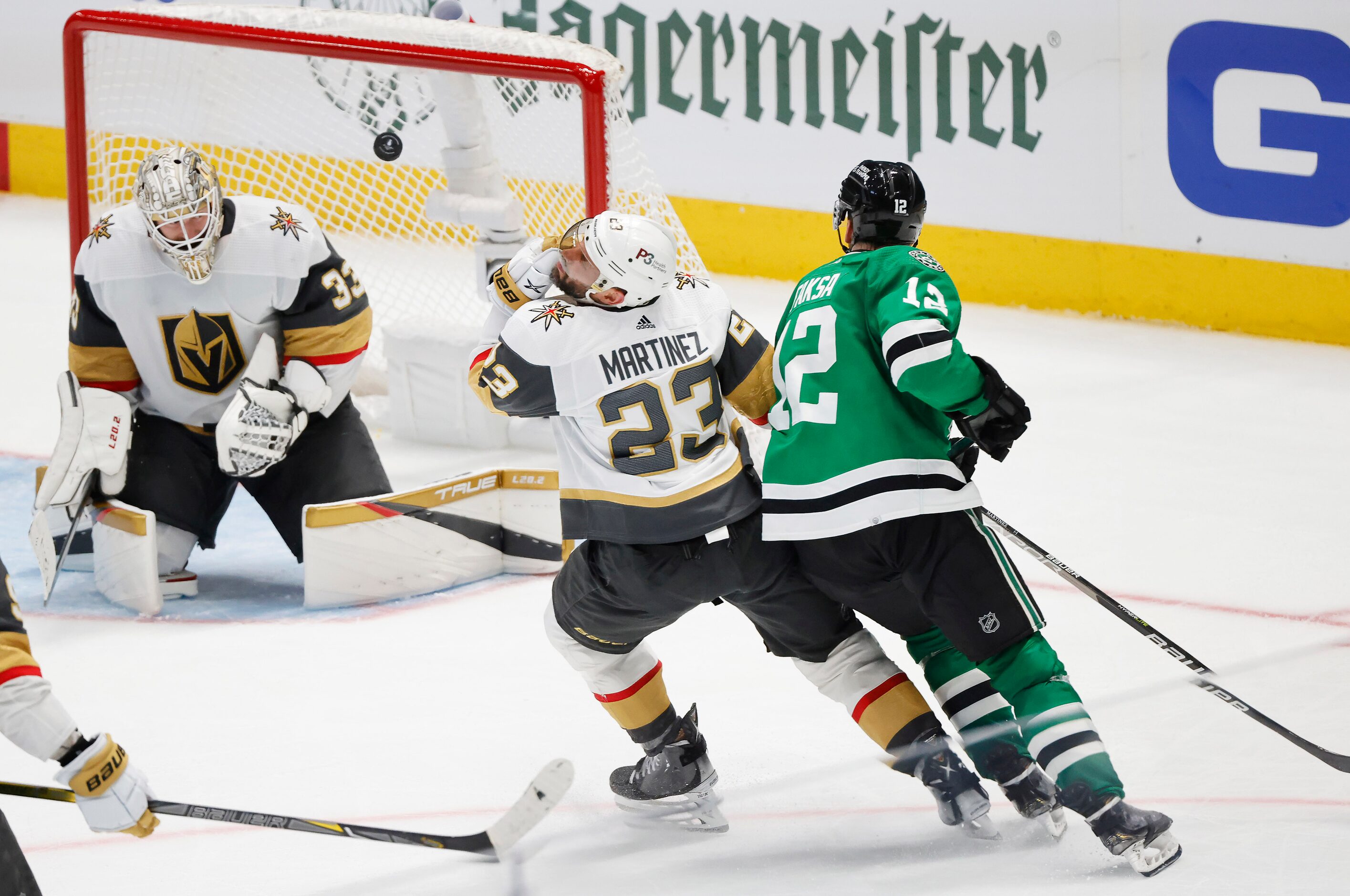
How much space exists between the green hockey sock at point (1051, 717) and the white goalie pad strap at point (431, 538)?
1569mm

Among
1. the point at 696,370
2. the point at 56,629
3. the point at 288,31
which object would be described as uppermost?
the point at 288,31

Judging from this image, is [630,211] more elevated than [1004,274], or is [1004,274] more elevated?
[630,211]

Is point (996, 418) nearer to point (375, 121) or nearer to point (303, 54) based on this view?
point (303, 54)

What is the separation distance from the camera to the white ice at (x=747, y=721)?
92.5 inches

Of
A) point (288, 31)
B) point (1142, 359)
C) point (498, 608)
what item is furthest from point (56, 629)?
point (1142, 359)

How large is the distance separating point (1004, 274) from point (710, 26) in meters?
1.49

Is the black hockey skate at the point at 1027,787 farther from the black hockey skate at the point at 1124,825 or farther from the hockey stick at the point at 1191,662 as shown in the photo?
the hockey stick at the point at 1191,662

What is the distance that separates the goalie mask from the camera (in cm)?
328

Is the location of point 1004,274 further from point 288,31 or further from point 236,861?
point 236,861

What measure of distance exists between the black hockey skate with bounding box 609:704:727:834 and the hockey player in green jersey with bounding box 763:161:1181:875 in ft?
1.17

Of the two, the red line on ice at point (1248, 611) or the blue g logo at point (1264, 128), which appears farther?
the blue g logo at point (1264, 128)

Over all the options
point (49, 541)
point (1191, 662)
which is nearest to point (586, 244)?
point (1191, 662)

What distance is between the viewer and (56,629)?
339cm

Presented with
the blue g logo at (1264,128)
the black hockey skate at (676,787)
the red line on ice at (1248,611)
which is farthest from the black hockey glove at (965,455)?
the blue g logo at (1264,128)
